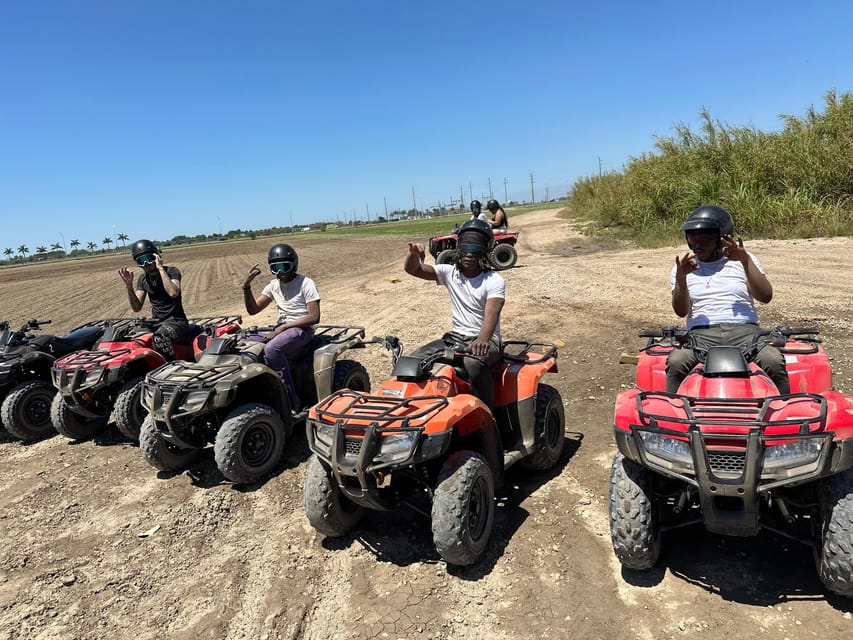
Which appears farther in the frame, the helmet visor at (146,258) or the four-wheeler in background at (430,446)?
the helmet visor at (146,258)

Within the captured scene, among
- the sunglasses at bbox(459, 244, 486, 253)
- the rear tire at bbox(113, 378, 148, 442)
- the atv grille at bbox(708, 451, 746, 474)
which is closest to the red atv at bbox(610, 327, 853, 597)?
the atv grille at bbox(708, 451, 746, 474)

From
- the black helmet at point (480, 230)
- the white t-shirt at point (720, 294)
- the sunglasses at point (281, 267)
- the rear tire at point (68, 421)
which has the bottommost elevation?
the rear tire at point (68, 421)

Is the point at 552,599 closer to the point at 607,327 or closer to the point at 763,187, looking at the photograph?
the point at 607,327

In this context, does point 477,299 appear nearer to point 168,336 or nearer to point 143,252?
point 168,336

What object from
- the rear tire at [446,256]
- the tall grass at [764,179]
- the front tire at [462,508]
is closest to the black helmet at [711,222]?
the front tire at [462,508]

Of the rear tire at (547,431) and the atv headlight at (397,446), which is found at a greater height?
the atv headlight at (397,446)

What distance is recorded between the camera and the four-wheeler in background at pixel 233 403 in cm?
465

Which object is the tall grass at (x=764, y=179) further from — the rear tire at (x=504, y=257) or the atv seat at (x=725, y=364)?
the atv seat at (x=725, y=364)

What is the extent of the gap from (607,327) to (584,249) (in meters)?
11.9

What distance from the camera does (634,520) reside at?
2967mm

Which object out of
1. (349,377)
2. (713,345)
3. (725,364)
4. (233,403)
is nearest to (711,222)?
(713,345)

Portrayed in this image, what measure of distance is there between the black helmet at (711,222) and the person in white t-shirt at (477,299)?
1326mm

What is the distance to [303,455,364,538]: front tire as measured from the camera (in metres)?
3.61

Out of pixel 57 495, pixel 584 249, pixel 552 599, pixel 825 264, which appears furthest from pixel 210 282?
pixel 552 599
